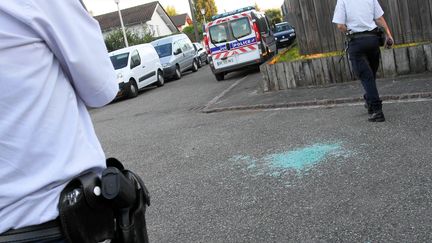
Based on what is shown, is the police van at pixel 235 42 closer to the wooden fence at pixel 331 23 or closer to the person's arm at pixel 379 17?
the wooden fence at pixel 331 23

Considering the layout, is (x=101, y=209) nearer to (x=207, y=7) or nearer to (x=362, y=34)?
(x=362, y=34)

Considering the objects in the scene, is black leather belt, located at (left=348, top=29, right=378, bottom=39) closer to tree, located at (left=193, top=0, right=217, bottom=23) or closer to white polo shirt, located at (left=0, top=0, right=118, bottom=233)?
white polo shirt, located at (left=0, top=0, right=118, bottom=233)

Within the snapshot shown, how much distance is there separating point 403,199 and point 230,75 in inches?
550

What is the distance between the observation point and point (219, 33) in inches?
627

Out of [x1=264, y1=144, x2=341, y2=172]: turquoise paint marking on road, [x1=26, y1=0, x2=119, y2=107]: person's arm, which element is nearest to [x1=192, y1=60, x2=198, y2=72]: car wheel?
[x1=264, y1=144, x2=341, y2=172]: turquoise paint marking on road

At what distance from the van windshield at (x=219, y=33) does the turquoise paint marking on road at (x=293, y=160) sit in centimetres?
1019

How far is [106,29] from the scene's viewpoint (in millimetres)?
50219

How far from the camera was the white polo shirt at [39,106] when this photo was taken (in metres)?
1.49

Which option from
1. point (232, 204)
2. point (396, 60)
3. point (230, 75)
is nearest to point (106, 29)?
point (230, 75)

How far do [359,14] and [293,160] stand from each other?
230cm

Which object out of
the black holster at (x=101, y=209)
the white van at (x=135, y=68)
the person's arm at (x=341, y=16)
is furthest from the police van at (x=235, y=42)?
the black holster at (x=101, y=209)

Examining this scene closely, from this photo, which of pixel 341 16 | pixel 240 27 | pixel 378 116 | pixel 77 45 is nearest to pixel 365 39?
pixel 341 16

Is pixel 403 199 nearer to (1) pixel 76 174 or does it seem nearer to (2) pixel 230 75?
(1) pixel 76 174

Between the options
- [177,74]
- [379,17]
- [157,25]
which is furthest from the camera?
[157,25]
